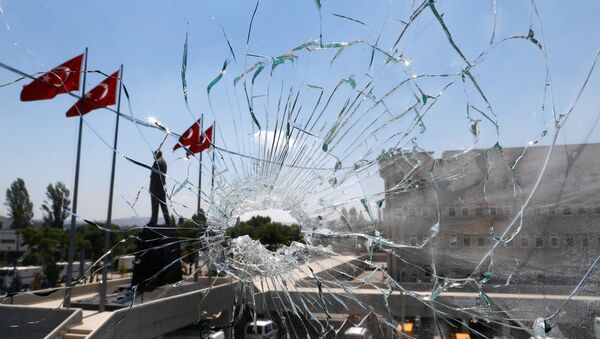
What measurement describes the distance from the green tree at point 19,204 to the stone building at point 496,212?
93.6 ft

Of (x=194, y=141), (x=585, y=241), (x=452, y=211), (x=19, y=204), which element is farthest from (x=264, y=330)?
(x=19, y=204)

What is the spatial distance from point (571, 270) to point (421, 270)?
100cm

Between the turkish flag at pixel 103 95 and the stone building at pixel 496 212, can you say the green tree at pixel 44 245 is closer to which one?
the turkish flag at pixel 103 95

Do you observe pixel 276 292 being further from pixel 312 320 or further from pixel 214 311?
pixel 214 311

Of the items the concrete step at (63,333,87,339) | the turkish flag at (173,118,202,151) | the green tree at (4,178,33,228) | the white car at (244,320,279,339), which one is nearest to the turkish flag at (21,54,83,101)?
the turkish flag at (173,118,202,151)

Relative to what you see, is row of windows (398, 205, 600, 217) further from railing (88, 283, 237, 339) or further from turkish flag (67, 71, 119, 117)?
turkish flag (67, 71, 119, 117)

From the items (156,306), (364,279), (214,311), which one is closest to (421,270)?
(364,279)

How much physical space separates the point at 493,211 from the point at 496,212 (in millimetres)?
27

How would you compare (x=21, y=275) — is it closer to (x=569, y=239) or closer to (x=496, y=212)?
(x=496, y=212)

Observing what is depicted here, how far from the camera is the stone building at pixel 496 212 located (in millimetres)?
3199

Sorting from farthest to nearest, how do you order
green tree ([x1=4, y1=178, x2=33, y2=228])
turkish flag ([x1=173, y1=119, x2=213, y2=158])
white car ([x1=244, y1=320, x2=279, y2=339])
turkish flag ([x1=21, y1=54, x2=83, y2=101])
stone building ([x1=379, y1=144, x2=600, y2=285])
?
green tree ([x1=4, y1=178, x2=33, y2=228]) → white car ([x1=244, y1=320, x2=279, y2=339]) → turkish flag ([x1=21, y1=54, x2=83, y2=101]) → turkish flag ([x1=173, y1=119, x2=213, y2=158]) → stone building ([x1=379, y1=144, x2=600, y2=285])

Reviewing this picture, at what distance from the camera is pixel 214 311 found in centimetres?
788

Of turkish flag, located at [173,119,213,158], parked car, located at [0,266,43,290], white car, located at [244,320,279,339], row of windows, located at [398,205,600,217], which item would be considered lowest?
white car, located at [244,320,279,339]

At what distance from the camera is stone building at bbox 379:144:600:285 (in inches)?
126
